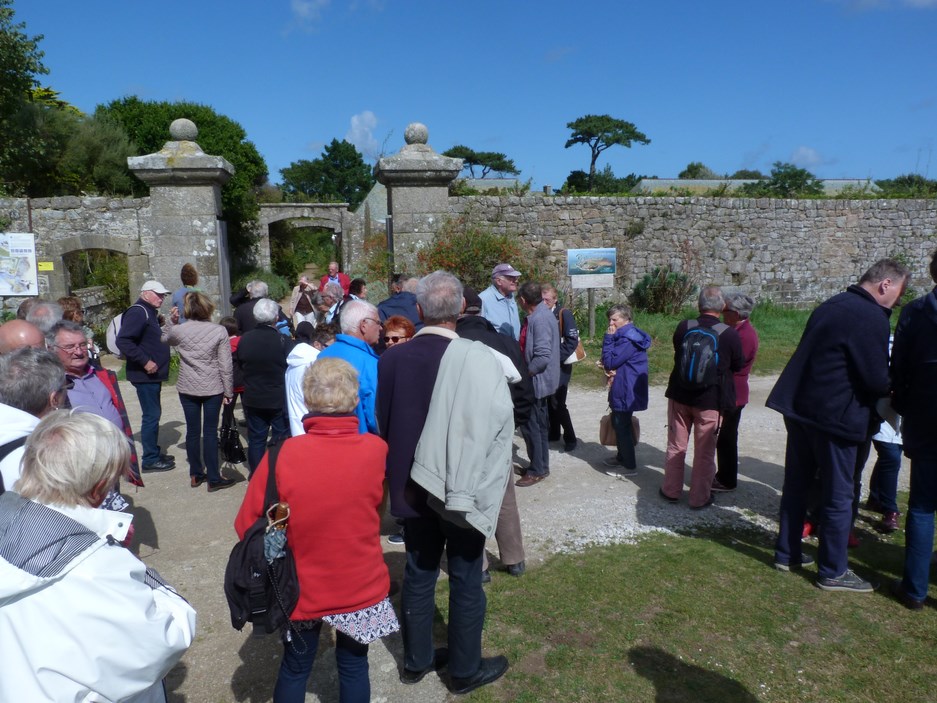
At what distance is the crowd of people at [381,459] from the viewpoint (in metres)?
1.49

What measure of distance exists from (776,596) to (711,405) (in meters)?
1.39

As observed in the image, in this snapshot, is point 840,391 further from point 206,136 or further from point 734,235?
point 206,136

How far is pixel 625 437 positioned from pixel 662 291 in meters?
6.81

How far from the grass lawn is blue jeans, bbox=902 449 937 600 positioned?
171 mm

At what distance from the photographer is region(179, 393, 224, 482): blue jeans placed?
5.25 metres

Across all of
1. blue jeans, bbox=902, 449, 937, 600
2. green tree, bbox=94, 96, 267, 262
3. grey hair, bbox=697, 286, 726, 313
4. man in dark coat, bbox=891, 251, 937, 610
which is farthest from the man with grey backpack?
green tree, bbox=94, 96, 267, 262

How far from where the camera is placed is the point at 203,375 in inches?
203

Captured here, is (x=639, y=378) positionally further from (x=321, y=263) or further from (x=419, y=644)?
(x=321, y=263)

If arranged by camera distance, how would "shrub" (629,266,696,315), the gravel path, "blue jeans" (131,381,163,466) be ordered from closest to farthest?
the gravel path < "blue jeans" (131,381,163,466) < "shrub" (629,266,696,315)

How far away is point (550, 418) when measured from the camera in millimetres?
6430

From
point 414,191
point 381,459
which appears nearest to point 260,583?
point 381,459

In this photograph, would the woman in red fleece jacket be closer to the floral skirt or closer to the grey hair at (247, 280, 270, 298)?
the floral skirt

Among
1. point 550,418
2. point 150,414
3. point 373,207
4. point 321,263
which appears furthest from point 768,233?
point 321,263

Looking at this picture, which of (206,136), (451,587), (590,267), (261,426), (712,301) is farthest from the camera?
(206,136)
